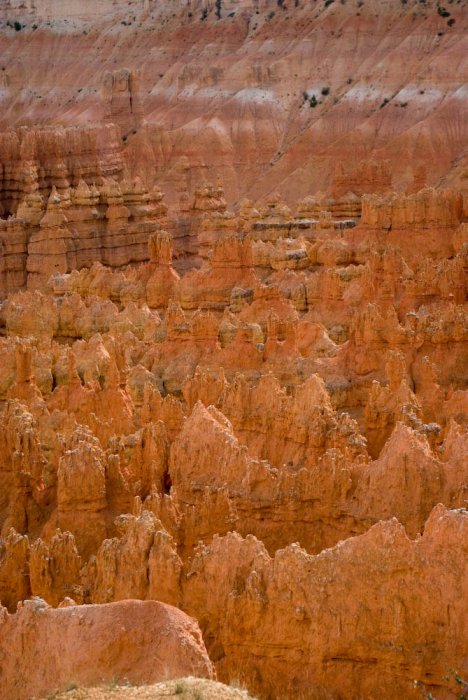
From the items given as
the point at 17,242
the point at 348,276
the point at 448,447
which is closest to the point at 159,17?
the point at 17,242

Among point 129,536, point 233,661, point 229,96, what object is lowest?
point 233,661

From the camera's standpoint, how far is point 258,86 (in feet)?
255

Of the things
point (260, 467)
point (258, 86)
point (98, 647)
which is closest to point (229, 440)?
point (260, 467)

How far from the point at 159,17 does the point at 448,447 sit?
270 ft

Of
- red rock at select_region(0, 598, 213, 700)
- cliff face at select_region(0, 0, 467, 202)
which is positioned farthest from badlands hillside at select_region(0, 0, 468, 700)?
cliff face at select_region(0, 0, 467, 202)

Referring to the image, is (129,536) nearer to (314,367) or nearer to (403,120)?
(314,367)

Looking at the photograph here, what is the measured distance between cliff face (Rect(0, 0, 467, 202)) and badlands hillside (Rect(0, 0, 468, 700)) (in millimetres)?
9364

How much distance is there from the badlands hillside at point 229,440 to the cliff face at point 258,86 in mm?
9364

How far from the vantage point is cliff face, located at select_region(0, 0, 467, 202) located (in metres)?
66.2

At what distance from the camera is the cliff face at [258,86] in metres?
66.2

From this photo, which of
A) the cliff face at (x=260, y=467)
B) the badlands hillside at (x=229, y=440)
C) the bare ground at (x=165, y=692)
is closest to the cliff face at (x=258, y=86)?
the badlands hillside at (x=229, y=440)

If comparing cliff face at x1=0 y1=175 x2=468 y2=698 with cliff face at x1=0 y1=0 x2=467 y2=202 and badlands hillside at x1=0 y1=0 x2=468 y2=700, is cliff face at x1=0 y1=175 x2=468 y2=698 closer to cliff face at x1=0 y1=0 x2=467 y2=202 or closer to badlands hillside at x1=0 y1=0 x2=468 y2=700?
badlands hillside at x1=0 y1=0 x2=468 y2=700

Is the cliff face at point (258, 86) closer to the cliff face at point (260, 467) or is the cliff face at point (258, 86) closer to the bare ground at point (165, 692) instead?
→ the cliff face at point (260, 467)

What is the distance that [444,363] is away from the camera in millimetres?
22234
